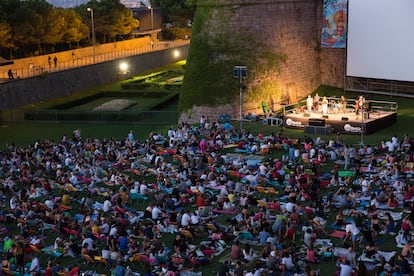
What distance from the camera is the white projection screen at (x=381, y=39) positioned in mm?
38812

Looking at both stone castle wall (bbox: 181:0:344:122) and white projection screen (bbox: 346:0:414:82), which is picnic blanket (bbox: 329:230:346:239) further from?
white projection screen (bbox: 346:0:414:82)

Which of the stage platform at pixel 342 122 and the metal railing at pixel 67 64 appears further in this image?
the metal railing at pixel 67 64

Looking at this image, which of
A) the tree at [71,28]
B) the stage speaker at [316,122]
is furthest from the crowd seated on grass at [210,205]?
the tree at [71,28]

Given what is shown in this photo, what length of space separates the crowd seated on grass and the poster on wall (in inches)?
546

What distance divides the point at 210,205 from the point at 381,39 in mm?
22447

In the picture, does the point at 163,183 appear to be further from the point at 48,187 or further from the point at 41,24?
the point at 41,24

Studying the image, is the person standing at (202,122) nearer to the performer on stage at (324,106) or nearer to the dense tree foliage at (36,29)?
the performer on stage at (324,106)

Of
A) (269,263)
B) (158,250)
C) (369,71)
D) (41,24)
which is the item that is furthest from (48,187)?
(41,24)

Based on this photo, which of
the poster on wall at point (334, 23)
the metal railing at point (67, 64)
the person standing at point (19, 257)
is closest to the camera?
the person standing at point (19, 257)

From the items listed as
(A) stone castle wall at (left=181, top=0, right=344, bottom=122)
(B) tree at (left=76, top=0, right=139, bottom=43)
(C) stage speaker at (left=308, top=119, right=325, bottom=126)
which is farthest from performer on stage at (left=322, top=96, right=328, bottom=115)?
(B) tree at (left=76, top=0, right=139, bottom=43)

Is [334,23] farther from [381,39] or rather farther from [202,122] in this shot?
[202,122]

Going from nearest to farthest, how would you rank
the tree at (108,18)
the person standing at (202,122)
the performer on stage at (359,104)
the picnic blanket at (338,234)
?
the picnic blanket at (338,234) < the performer on stage at (359,104) < the person standing at (202,122) < the tree at (108,18)

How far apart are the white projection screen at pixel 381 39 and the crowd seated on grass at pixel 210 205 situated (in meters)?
11.4

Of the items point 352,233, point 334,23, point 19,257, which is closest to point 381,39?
point 334,23
